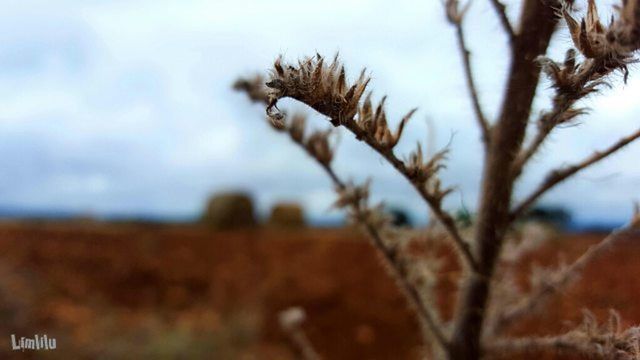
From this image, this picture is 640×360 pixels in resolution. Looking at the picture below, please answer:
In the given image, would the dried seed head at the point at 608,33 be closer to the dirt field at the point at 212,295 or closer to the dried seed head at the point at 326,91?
the dried seed head at the point at 326,91

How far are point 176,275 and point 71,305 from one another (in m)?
1.11

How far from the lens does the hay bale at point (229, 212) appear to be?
10.1 metres

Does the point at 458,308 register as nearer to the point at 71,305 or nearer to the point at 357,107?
the point at 357,107

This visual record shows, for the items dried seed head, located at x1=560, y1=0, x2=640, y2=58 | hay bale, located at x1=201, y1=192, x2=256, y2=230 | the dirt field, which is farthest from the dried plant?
hay bale, located at x1=201, y1=192, x2=256, y2=230

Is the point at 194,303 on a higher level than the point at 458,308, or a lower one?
higher

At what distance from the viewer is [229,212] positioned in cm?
1016

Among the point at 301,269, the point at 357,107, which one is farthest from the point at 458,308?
the point at 301,269

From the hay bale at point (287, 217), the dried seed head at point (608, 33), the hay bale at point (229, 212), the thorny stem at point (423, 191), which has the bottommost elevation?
the dried seed head at point (608, 33)

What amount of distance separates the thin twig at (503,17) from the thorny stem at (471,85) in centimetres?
16

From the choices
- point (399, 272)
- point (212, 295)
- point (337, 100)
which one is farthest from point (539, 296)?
point (212, 295)

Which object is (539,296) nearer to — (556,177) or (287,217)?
(556,177)

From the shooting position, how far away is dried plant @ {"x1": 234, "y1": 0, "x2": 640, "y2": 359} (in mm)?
613

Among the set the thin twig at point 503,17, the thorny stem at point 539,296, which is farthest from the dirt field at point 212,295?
the thin twig at point 503,17

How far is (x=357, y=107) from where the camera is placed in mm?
670
